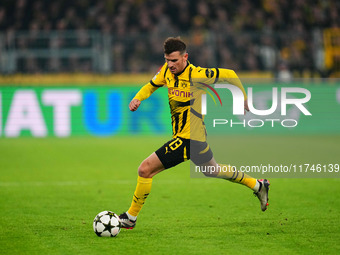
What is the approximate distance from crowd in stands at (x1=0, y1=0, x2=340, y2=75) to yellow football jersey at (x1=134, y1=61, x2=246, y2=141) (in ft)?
35.6

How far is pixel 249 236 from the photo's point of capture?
6277 millimetres

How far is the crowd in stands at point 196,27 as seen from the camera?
17578 millimetres

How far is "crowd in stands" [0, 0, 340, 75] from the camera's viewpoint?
17.6 meters

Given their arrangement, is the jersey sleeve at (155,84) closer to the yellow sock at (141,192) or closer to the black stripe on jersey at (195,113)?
the black stripe on jersey at (195,113)

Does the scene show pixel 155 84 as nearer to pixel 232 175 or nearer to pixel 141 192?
pixel 141 192

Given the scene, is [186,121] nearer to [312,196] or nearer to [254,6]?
[312,196]

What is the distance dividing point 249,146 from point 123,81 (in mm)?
4756

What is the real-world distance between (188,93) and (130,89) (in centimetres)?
1115

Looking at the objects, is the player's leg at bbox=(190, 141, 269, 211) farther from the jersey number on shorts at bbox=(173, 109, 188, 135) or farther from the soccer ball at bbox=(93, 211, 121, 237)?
the soccer ball at bbox=(93, 211, 121, 237)

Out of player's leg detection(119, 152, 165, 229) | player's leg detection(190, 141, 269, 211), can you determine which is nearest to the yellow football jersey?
player's leg detection(190, 141, 269, 211)

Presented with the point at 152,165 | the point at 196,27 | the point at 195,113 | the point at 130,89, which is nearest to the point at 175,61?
the point at 195,113

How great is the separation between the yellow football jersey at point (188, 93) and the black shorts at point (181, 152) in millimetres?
78

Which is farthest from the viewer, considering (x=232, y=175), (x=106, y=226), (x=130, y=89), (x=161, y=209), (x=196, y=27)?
(x=196, y=27)

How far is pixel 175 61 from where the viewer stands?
6.38 meters
